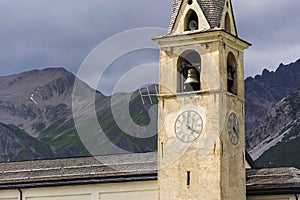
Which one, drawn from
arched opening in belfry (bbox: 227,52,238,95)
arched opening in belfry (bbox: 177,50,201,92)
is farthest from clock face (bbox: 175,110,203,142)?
arched opening in belfry (bbox: 227,52,238,95)

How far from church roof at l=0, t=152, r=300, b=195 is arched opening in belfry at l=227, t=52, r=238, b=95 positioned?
418 cm

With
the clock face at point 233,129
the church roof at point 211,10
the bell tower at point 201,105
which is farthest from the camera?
the church roof at point 211,10

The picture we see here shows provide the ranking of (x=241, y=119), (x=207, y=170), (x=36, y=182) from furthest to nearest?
1. (x=36, y=182)
2. (x=241, y=119)
3. (x=207, y=170)

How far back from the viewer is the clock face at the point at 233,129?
3503 centimetres

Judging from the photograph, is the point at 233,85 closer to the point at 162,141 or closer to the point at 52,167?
the point at 162,141

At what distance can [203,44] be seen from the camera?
3516 cm

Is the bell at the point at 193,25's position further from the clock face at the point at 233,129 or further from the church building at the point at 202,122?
the clock face at the point at 233,129

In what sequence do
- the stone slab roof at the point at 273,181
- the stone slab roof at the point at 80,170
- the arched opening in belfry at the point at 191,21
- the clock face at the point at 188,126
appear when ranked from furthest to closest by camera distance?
the stone slab roof at the point at 80,170
the arched opening in belfry at the point at 191,21
the clock face at the point at 188,126
the stone slab roof at the point at 273,181

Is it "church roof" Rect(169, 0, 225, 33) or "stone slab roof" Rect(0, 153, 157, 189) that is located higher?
"church roof" Rect(169, 0, 225, 33)

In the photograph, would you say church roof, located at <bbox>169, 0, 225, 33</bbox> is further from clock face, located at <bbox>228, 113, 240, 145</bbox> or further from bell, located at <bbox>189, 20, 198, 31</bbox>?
clock face, located at <bbox>228, 113, 240, 145</bbox>

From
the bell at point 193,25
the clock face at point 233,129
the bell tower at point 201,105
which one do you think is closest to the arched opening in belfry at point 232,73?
the bell tower at point 201,105

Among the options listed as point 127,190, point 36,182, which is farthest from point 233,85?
point 36,182

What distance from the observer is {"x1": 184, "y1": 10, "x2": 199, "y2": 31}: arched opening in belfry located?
1425 inches

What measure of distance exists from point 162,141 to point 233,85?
434cm
